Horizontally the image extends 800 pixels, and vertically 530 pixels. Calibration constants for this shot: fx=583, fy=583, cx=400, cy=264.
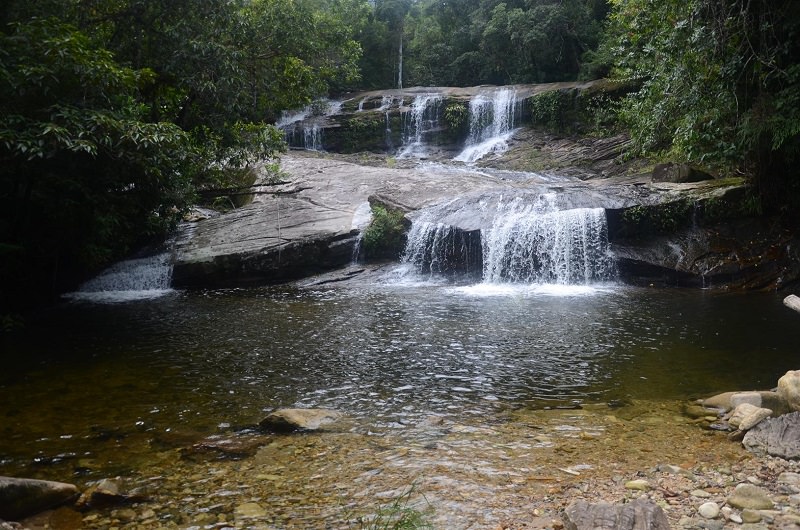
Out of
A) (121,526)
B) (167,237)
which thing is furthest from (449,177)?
(121,526)

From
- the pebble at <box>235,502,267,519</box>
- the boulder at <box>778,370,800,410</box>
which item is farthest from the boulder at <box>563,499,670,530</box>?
the boulder at <box>778,370,800,410</box>

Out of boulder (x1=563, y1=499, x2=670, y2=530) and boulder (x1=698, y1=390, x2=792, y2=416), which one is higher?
boulder (x1=563, y1=499, x2=670, y2=530)

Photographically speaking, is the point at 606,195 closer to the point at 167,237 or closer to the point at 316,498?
the point at 167,237

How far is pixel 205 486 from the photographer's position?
402 centimetres

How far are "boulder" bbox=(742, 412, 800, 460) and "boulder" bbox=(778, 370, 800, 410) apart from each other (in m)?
0.27

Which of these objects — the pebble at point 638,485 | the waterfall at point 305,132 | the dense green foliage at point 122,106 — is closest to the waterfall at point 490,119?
the waterfall at point 305,132

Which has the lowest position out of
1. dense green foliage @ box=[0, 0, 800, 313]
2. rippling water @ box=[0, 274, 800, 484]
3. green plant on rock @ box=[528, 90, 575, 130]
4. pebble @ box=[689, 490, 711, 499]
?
rippling water @ box=[0, 274, 800, 484]

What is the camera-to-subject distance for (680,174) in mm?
14648

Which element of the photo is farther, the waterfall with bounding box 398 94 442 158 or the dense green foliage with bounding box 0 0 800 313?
the waterfall with bounding box 398 94 442 158

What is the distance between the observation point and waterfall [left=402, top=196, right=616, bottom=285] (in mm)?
12984

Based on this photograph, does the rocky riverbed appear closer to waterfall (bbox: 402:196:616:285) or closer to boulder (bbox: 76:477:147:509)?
boulder (bbox: 76:477:147:509)

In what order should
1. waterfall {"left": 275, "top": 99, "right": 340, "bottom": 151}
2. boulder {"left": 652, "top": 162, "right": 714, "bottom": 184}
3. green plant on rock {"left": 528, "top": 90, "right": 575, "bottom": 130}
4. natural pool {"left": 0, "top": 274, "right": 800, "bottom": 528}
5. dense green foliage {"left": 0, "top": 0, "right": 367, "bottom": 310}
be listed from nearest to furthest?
natural pool {"left": 0, "top": 274, "right": 800, "bottom": 528} < dense green foliage {"left": 0, "top": 0, "right": 367, "bottom": 310} < boulder {"left": 652, "top": 162, "right": 714, "bottom": 184} < green plant on rock {"left": 528, "top": 90, "right": 575, "bottom": 130} < waterfall {"left": 275, "top": 99, "right": 340, "bottom": 151}

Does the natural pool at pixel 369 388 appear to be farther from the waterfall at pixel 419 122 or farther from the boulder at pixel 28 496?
the waterfall at pixel 419 122

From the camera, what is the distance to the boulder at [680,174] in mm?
14539
